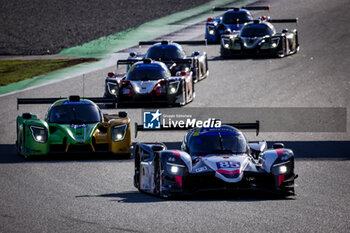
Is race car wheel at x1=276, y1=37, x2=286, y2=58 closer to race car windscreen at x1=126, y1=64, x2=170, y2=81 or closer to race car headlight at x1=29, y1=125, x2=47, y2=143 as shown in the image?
race car windscreen at x1=126, y1=64, x2=170, y2=81

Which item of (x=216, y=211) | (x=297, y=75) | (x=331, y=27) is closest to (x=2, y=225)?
(x=216, y=211)

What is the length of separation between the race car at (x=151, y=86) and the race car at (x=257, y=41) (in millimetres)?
8872

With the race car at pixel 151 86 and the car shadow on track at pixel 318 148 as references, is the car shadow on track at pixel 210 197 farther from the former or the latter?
the race car at pixel 151 86

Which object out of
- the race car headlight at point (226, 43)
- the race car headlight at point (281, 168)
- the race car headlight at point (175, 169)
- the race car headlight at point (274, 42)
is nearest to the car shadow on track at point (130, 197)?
the race car headlight at point (175, 169)

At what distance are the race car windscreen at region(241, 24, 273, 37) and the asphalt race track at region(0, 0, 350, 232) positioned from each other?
361cm

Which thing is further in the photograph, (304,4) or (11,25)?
(304,4)

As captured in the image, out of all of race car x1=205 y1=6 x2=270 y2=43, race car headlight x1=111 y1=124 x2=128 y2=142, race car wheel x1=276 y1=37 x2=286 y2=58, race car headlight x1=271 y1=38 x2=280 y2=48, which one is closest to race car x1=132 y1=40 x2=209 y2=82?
race car headlight x1=271 y1=38 x2=280 y2=48

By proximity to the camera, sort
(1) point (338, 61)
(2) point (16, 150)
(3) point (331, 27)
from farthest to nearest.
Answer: (3) point (331, 27) < (1) point (338, 61) < (2) point (16, 150)

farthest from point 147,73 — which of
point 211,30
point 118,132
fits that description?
point 211,30

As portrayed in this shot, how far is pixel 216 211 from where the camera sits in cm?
1296

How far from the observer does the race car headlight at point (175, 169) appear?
14.5 meters

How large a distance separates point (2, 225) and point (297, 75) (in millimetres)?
23528

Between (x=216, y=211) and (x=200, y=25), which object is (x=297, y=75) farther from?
(x=216, y=211)

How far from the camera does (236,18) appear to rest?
139ft
